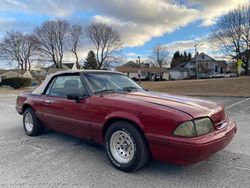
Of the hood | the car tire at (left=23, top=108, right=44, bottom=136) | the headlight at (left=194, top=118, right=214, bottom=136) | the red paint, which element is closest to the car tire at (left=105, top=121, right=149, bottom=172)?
the red paint

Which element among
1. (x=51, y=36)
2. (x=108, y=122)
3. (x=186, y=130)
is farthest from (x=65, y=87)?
(x=51, y=36)

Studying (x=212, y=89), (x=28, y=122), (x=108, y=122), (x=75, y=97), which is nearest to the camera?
(x=108, y=122)

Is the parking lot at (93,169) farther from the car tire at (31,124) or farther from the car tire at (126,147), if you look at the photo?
the car tire at (31,124)

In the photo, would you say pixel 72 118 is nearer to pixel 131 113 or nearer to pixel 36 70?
pixel 131 113

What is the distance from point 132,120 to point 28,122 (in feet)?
11.1

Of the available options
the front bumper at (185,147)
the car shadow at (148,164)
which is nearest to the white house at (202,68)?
the car shadow at (148,164)

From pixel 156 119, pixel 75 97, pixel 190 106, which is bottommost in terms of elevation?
pixel 156 119

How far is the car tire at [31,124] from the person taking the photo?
5.89 m

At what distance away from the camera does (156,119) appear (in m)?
3.52

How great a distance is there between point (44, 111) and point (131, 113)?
8.02 feet

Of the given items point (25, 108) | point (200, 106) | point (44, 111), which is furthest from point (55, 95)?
point (200, 106)

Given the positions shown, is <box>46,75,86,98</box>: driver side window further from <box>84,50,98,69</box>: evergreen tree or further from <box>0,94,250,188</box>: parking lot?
<box>84,50,98,69</box>: evergreen tree

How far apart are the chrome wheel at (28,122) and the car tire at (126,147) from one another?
8.70 feet

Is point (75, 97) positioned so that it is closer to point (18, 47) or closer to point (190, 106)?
point (190, 106)
